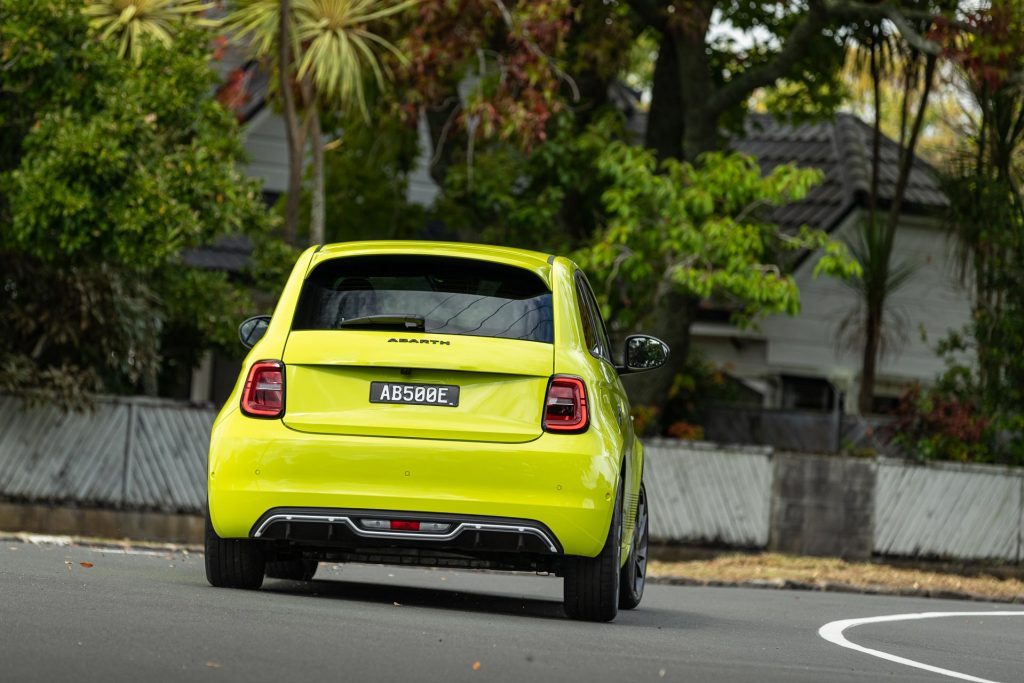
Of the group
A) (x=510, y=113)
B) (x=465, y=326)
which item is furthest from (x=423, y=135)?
(x=465, y=326)

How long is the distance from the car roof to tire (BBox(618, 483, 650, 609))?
5.49ft

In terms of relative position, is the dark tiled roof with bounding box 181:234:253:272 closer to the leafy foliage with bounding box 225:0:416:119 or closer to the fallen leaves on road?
the leafy foliage with bounding box 225:0:416:119

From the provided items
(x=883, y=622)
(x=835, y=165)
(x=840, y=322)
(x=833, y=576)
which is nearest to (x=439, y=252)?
(x=883, y=622)

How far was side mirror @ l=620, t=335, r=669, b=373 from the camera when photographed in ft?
34.1

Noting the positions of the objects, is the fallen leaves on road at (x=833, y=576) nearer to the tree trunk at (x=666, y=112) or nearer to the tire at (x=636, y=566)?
the tire at (x=636, y=566)

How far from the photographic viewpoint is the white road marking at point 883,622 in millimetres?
8195

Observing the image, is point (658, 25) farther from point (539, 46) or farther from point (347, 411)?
point (347, 411)

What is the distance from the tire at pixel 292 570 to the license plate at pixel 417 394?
6.93 feet

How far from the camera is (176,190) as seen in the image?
16.6 metres

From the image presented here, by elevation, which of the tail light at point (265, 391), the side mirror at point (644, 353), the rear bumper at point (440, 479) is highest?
the side mirror at point (644, 353)

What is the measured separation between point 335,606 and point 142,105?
8889mm

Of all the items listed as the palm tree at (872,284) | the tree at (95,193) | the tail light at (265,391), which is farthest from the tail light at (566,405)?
the palm tree at (872,284)

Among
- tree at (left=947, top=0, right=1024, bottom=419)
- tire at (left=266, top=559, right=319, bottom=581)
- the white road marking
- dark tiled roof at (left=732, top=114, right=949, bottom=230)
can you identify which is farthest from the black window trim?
dark tiled roof at (left=732, top=114, right=949, bottom=230)

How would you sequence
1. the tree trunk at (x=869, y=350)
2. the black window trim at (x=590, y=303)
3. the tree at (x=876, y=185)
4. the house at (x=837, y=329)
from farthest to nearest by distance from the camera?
1. the house at (x=837, y=329)
2. the tree trunk at (x=869, y=350)
3. the tree at (x=876, y=185)
4. the black window trim at (x=590, y=303)
